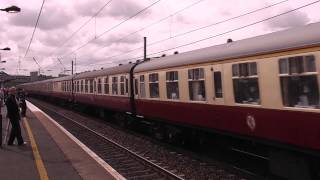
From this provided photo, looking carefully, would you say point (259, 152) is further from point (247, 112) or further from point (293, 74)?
point (293, 74)

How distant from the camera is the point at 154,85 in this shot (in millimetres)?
16656

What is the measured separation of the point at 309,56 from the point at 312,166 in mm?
2031

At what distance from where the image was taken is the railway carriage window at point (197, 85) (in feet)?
41.3

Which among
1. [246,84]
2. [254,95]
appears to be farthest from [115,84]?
[254,95]

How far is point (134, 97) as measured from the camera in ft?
63.8

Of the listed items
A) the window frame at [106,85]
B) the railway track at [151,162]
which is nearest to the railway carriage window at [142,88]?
the railway track at [151,162]

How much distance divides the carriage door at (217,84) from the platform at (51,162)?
2878 millimetres

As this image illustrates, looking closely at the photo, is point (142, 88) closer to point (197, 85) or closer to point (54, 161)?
point (197, 85)

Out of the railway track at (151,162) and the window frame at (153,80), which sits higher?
the window frame at (153,80)

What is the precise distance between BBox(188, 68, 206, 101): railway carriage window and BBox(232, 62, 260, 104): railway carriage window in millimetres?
→ 1745

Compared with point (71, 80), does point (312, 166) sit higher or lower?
lower

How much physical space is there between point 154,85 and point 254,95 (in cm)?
690

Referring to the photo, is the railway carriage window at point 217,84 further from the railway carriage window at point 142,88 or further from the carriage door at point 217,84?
the railway carriage window at point 142,88

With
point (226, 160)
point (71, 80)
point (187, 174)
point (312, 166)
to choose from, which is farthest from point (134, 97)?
point (71, 80)
